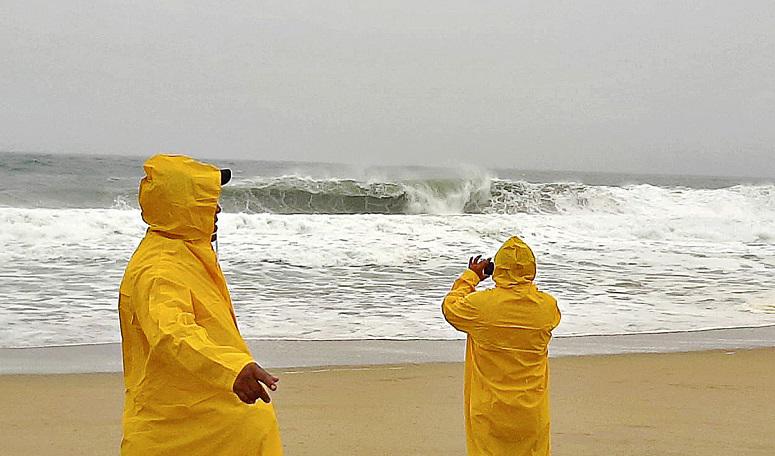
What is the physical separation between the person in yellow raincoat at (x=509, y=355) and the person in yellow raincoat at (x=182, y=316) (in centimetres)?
135

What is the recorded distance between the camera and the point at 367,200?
89.7 feet

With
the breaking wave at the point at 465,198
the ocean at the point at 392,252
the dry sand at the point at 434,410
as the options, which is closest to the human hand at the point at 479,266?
the dry sand at the point at 434,410

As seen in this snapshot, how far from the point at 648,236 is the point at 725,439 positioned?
17340mm

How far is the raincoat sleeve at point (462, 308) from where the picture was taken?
Result: 11.5 feet

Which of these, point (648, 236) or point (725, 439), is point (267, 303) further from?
point (648, 236)

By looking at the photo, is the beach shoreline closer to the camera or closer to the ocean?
the ocean

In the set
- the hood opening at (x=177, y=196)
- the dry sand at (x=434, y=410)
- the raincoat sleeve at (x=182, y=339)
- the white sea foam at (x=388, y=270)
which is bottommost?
the white sea foam at (x=388, y=270)

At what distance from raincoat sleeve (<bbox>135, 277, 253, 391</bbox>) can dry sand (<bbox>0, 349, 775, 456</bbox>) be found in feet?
10.1

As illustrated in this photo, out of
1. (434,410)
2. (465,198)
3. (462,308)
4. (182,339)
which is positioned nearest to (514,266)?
(462,308)

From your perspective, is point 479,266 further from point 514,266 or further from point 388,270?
point 388,270

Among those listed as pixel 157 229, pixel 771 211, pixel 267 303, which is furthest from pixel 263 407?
pixel 771 211

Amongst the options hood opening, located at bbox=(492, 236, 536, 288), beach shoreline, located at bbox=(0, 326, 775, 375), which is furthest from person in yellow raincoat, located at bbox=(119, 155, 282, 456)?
beach shoreline, located at bbox=(0, 326, 775, 375)

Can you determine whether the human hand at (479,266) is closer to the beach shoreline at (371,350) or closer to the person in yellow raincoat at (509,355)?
the person in yellow raincoat at (509,355)

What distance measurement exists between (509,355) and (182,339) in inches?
70.3
